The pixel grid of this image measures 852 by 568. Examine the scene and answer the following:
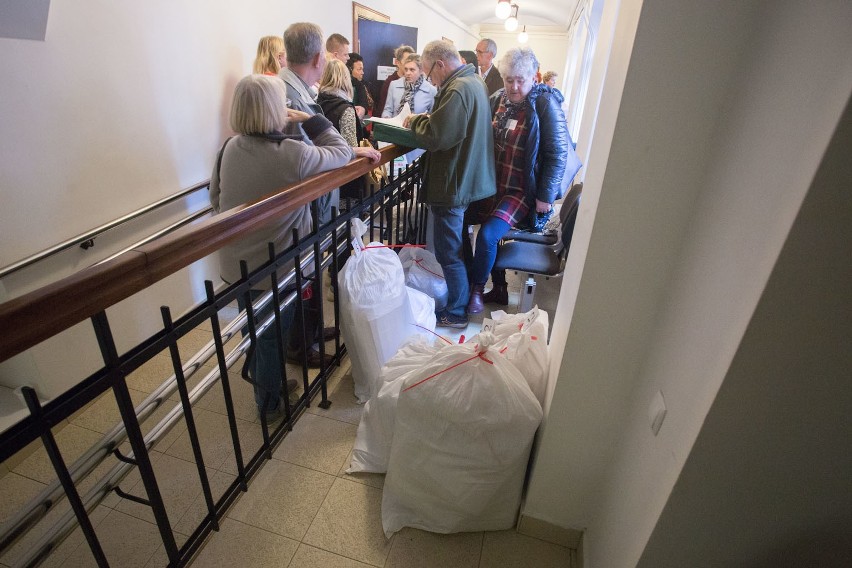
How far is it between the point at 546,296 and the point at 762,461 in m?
2.12

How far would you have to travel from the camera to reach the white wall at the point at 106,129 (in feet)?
5.47

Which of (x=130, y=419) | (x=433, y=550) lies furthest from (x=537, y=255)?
(x=130, y=419)

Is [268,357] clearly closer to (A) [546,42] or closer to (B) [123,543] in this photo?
(B) [123,543]

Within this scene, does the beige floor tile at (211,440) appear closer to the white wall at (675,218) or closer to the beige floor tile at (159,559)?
the beige floor tile at (159,559)

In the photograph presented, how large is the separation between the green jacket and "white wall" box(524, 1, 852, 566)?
985 mm

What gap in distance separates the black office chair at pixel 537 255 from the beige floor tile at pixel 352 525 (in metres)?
1.23

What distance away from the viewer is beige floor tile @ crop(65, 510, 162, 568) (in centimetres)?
Answer: 125

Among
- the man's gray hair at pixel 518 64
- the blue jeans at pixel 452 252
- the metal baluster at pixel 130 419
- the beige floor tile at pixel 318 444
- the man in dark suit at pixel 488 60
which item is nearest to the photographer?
the metal baluster at pixel 130 419

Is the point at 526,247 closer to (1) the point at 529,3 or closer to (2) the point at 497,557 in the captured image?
(2) the point at 497,557

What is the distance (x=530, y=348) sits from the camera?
4.46 feet

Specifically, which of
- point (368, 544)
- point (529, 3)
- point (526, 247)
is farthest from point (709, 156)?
point (529, 3)

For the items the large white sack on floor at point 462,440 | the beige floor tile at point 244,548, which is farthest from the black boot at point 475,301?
the beige floor tile at point 244,548

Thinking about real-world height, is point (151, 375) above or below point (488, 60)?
below

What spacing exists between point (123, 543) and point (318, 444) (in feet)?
1.98
